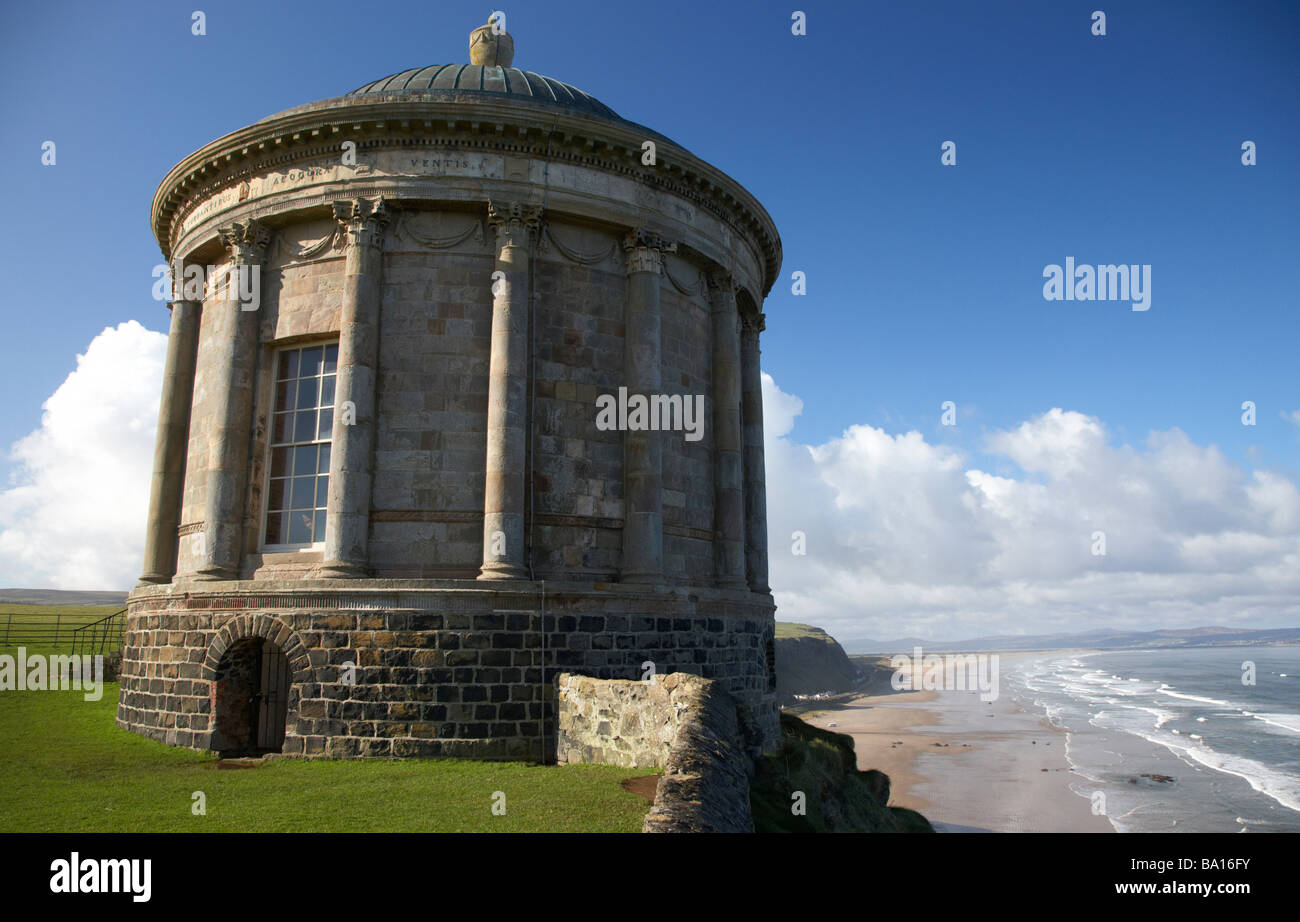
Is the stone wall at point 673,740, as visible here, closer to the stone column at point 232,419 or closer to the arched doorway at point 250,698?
the arched doorway at point 250,698

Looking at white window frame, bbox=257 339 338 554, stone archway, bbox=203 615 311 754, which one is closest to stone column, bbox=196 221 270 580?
white window frame, bbox=257 339 338 554

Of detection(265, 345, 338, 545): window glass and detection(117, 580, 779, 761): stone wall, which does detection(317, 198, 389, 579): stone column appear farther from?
detection(117, 580, 779, 761): stone wall

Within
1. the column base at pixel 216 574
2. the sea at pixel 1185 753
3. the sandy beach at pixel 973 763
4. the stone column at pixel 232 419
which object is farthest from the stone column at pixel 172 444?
the sea at pixel 1185 753

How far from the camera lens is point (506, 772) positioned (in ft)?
40.8

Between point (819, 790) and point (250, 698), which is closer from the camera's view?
point (250, 698)

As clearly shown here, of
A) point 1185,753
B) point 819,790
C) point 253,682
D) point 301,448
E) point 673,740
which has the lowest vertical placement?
point 1185,753

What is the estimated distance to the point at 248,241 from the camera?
1733 cm

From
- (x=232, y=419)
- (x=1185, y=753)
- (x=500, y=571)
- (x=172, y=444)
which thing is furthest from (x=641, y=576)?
(x=1185, y=753)

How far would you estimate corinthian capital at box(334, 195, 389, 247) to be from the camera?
53.4ft

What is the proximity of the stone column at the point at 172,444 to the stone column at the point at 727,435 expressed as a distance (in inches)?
451

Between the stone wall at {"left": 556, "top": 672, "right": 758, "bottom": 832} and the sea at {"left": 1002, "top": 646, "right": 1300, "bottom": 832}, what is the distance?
67.3 ft

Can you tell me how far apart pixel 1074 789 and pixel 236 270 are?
32304mm

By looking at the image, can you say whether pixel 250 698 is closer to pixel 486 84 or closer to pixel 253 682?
pixel 253 682

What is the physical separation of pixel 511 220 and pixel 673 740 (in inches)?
397
